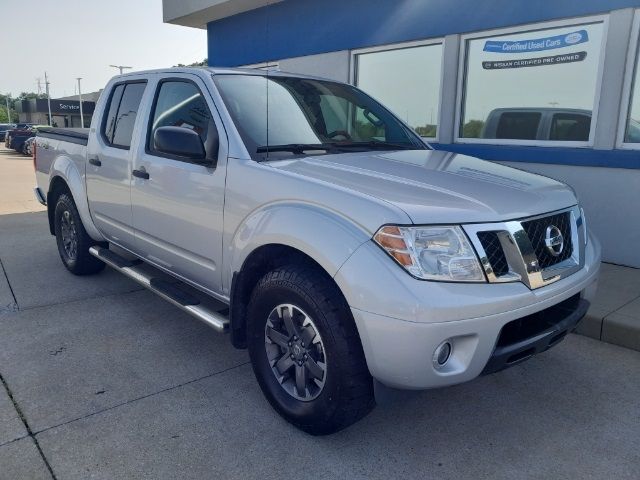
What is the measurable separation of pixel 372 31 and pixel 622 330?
5633 millimetres

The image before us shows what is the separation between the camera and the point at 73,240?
5180mm

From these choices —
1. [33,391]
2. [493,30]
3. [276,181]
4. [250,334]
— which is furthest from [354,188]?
[493,30]

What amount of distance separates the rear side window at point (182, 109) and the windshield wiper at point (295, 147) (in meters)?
0.36

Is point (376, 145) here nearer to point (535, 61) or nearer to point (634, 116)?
point (634, 116)

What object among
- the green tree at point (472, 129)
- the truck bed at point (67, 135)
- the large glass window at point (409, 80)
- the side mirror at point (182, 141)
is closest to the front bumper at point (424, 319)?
the side mirror at point (182, 141)

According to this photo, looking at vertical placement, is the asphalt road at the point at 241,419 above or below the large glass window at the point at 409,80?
below

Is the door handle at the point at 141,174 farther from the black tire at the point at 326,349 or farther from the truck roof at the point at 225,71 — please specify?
the black tire at the point at 326,349

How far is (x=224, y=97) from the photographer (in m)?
3.22

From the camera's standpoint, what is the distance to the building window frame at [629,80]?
5.17m

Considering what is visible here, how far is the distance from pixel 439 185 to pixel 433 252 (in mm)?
497

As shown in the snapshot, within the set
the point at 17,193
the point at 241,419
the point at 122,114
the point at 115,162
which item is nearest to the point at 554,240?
the point at 241,419

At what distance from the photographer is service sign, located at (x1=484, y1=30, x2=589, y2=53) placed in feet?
18.8

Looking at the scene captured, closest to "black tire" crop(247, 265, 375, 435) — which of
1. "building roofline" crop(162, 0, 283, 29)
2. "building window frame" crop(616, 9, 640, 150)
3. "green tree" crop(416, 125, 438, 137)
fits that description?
"building window frame" crop(616, 9, 640, 150)

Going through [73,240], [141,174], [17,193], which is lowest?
[17,193]
